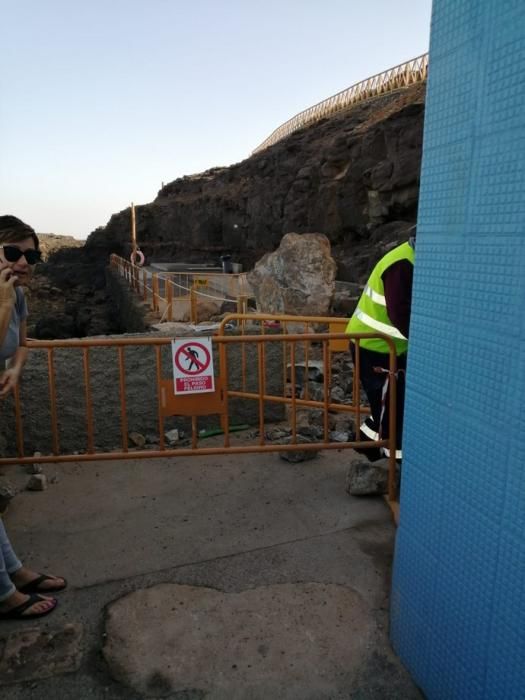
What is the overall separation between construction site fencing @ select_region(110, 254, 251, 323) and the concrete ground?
576 cm

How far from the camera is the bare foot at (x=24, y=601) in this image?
271cm

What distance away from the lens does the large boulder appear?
10914 mm

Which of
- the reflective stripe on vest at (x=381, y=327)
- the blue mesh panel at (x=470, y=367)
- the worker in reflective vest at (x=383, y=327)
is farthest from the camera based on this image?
the reflective stripe on vest at (x=381, y=327)

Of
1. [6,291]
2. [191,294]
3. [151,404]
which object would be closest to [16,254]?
[6,291]

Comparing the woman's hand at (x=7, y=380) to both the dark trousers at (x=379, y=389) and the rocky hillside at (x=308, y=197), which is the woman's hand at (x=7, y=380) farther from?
the rocky hillside at (x=308, y=197)

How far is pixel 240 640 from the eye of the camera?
2.62 m

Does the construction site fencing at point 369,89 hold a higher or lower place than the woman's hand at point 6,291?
higher

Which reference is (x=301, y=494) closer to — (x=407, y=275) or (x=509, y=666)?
(x=407, y=275)

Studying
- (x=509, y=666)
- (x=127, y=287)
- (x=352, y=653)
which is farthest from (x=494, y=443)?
(x=127, y=287)

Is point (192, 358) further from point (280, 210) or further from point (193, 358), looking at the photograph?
point (280, 210)

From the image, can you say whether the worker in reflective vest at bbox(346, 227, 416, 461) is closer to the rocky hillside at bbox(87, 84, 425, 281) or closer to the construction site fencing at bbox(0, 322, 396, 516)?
the construction site fencing at bbox(0, 322, 396, 516)

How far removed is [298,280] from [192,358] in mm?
7110

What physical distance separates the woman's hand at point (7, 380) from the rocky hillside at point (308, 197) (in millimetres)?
20264

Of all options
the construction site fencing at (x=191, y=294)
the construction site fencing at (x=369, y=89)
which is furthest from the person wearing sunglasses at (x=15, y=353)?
the construction site fencing at (x=369, y=89)
